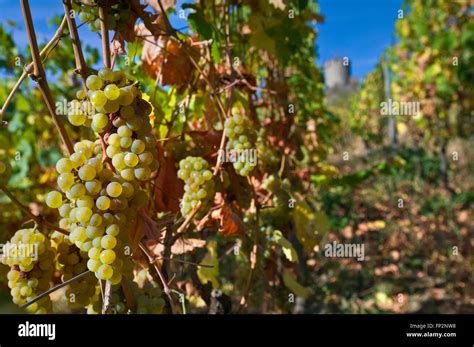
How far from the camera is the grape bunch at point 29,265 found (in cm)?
70

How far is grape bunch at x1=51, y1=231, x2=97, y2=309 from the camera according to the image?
728 mm

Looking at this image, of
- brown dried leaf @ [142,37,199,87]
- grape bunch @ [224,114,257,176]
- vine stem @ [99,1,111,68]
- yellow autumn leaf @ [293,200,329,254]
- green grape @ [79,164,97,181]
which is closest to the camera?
green grape @ [79,164,97,181]

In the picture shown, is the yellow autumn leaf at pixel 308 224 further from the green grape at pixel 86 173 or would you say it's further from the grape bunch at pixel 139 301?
the green grape at pixel 86 173

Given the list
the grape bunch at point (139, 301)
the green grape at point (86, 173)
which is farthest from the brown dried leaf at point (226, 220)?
the green grape at point (86, 173)

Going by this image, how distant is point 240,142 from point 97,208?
0.47m

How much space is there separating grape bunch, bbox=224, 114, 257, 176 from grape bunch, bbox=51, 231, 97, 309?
0.40m

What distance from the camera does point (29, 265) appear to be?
2.31 ft

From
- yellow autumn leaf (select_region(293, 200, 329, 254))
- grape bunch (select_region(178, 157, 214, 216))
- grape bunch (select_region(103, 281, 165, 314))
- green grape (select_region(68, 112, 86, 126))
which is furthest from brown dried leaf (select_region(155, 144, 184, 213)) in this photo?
yellow autumn leaf (select_region(293, 200, 329, 254))

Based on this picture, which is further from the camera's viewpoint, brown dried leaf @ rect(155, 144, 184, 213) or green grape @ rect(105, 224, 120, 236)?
brown dried leaf @ rect(155, 144, 184, 213)

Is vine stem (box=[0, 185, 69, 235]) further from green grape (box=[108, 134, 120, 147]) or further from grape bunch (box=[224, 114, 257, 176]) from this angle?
grape bunch (box=[224, 114, 257, 176])

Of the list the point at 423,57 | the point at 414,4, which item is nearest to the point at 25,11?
the point at 423,57

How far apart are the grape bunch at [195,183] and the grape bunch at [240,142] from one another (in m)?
0.11

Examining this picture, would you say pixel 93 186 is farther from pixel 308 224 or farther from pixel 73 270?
pixel 308 224

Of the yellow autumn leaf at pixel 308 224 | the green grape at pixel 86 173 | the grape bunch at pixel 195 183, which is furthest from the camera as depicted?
the yellow autumn leaf at pixel 308 224
